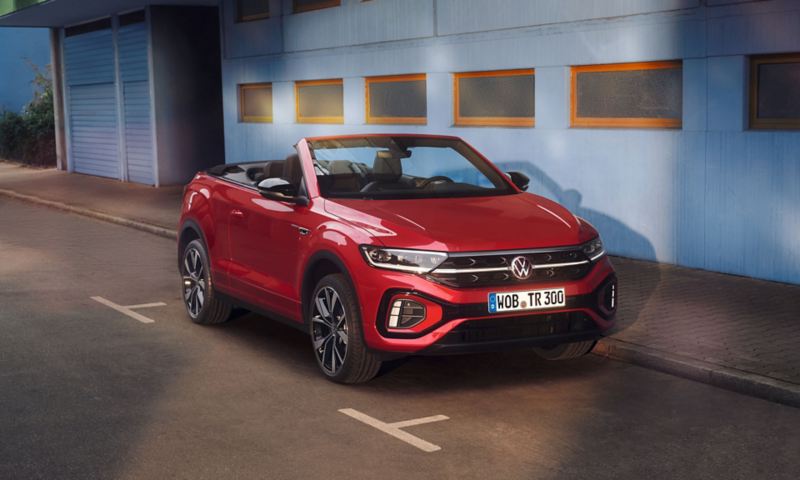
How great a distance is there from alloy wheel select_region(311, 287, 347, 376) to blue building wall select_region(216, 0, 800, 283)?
17.1 ft

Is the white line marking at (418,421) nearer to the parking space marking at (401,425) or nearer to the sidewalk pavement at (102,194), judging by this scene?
the parking space marking at (401,425)

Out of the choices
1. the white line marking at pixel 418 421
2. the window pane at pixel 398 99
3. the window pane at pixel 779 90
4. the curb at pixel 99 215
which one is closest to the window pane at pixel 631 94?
the window pane at pixel 779 90

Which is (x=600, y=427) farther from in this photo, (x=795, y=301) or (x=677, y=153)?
(x=677, y=153)

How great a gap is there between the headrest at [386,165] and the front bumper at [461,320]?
1.38 metres

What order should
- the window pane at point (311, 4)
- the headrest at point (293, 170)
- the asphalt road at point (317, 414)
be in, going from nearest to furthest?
the asphalt road at point (317, 414) < the headrest at point (293, 170) < the window pane at point (311, 4)

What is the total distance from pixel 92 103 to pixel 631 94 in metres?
19.8

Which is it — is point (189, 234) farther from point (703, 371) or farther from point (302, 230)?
point (703, 371)

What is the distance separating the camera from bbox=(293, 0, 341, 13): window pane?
60.7 feet

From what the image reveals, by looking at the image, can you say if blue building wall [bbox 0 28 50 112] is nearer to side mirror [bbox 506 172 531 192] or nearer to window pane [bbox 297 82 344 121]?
window pane [bbox 297 82 344 121]

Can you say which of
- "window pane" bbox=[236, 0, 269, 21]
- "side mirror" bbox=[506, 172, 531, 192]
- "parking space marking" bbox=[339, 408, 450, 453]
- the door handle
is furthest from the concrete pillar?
"parking space marking" bbox=[339, 408, 450, 453]

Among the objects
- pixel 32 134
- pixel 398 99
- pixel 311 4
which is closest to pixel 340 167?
pixel 398 99

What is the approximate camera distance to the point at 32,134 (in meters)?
35.5

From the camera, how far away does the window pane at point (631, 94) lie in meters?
12.3

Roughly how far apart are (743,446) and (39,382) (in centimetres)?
437
